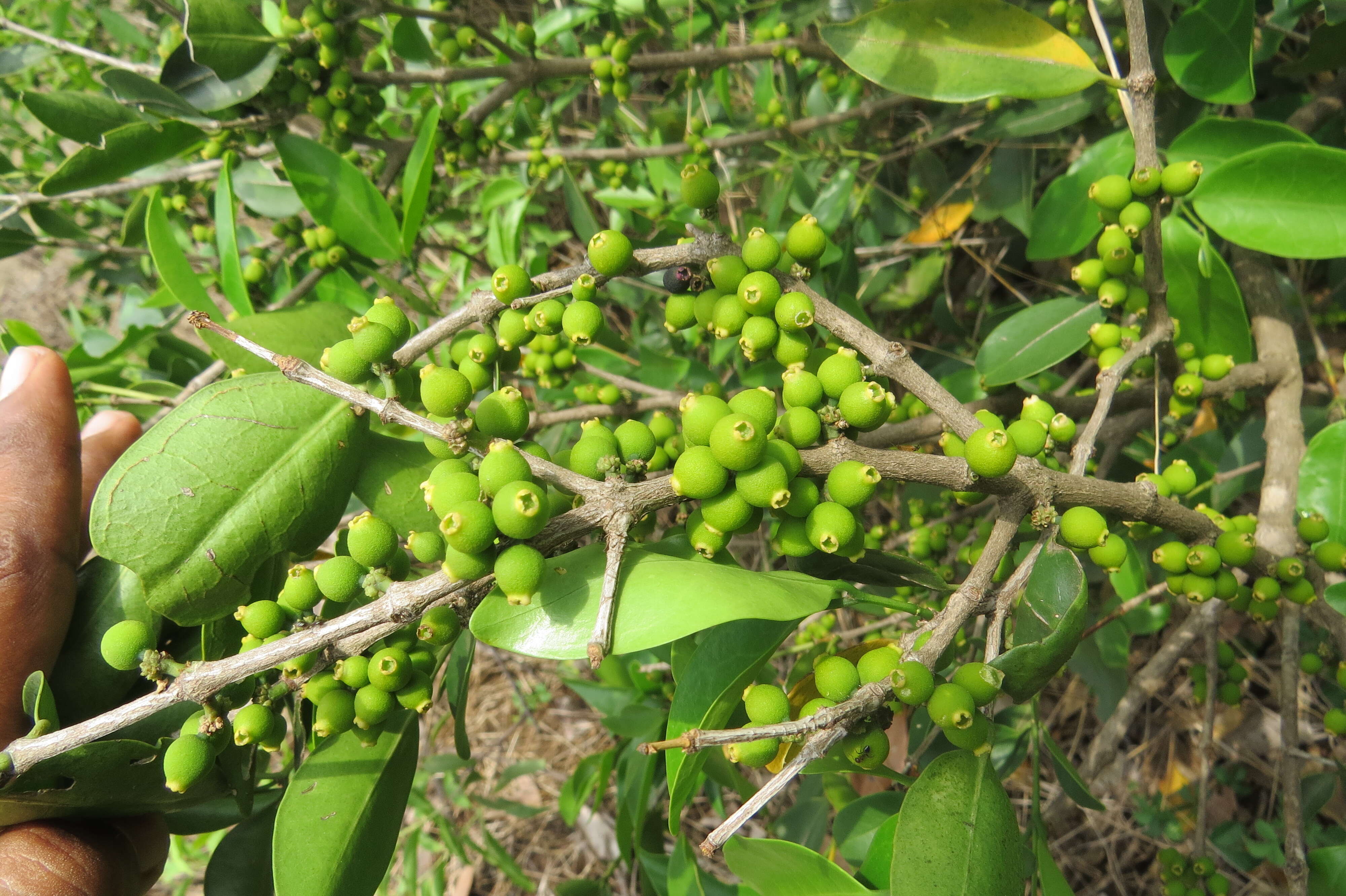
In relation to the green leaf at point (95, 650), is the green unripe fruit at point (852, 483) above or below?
above

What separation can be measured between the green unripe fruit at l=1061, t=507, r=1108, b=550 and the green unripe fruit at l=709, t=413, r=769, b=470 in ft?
2.10

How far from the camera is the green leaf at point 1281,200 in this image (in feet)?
6.02

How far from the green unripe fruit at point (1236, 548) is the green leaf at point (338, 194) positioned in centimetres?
227

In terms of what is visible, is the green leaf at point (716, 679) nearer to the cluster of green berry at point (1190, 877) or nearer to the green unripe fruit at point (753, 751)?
the green unripe fruit at point (753, 751)

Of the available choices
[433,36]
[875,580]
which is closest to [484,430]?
[875,580]

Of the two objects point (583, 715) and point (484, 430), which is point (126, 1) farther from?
point (484, 430)

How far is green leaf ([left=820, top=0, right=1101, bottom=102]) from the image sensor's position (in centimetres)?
175

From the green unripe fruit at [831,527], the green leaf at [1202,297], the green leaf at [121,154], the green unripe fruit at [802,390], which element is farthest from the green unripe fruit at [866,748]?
the green leaf at [121,154]

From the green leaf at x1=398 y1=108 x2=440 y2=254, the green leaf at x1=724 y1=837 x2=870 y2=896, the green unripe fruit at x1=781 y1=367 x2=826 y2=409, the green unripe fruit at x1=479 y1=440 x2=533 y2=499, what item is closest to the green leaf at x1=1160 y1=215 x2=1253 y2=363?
the green unripe fruit at x1=781 y1=367 x2=826 y2=409

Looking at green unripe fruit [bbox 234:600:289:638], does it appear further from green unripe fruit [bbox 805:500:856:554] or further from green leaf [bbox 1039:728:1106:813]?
green leaf [bbox 1039:728:1106:813]

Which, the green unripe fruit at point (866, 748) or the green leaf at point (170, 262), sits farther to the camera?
the green leaf at point (170, 262)

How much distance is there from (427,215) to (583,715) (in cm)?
341

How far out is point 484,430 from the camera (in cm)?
129

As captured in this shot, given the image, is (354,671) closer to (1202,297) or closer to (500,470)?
(500,470)
